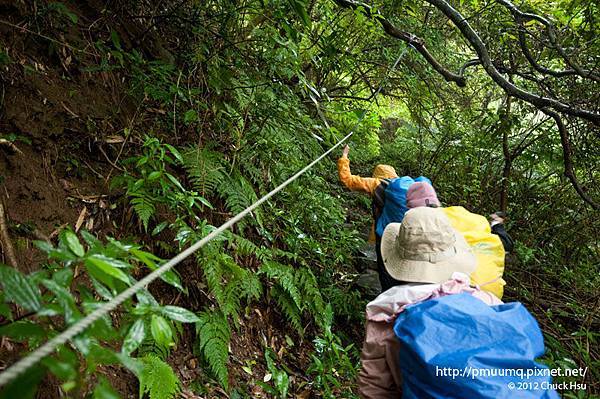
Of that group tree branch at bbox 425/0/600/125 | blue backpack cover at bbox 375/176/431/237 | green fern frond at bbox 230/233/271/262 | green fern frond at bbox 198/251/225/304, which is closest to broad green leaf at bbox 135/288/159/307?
green fern frond at bbox 198/251/225/304

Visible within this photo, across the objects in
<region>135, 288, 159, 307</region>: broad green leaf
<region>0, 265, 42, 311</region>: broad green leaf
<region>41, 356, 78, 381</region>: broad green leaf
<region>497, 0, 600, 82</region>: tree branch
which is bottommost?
<region>135, 288, 159, 307</region>: broad green leaf

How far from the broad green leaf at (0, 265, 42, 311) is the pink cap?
2.68 metres

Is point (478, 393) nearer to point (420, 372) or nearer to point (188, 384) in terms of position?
point (420, 372)

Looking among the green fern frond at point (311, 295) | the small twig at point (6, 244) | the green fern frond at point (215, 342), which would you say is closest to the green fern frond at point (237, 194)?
the green fern frond at point (311, 295)

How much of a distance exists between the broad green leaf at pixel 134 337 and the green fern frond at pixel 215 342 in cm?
149

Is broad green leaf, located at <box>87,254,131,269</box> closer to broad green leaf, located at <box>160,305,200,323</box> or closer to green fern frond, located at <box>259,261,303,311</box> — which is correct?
broad green leaf, located at <box>160,305,200,323</box>

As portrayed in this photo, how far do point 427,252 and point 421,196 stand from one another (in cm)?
119

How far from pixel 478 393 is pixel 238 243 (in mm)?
1823

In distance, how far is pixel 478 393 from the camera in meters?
1.33

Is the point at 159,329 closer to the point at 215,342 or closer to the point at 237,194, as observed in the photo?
the point at 215,342

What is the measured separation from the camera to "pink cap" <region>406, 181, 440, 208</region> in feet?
10.0

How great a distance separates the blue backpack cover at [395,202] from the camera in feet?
11.5

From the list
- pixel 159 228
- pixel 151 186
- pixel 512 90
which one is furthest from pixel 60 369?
pixel 512 90

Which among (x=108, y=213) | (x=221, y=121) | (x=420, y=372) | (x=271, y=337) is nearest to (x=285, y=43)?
(x=221, y=121)
